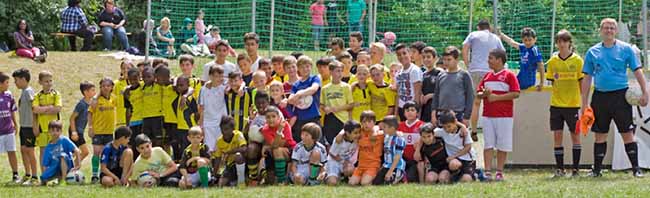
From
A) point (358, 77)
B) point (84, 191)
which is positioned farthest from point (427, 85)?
point (84, 191)

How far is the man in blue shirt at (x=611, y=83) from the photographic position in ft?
44.3

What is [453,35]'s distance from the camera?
20828 millimetres

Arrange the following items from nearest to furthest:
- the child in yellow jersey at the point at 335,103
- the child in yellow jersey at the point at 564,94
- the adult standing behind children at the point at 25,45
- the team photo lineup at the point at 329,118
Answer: the team photo lineup at the point at 329,118 < the child in yellow jersey at the point at 564,94 < the child in yellow jersey at the point at 335,103 < the adult standing behind children at the point at 25,45

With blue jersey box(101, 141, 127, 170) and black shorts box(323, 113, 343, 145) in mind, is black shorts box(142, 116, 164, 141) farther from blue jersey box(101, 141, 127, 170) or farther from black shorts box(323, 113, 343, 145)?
black shorts box(323, 113, 343, 145)

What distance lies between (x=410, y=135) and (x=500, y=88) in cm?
110

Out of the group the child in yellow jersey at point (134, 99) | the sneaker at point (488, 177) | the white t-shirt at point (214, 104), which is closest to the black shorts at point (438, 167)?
the sneaker at point (488, 177)

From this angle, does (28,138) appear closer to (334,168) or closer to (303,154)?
(303,154)

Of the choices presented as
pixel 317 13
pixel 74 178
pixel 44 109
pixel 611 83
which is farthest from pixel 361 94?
pixel 317 13

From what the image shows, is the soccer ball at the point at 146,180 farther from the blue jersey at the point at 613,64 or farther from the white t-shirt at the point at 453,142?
the blue jersey at the point at 613,64

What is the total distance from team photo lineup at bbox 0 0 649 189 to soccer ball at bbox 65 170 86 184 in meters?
0.02

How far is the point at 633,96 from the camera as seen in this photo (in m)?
13.7

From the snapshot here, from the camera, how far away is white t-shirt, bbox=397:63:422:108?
14.3 m

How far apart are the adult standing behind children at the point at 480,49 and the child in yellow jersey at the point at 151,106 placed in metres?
3.94

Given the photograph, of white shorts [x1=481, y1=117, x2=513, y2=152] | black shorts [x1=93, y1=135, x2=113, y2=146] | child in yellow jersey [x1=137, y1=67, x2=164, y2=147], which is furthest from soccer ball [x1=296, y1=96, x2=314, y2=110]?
black shorts [x1=93, y1=135, x2=113, y2=146]
